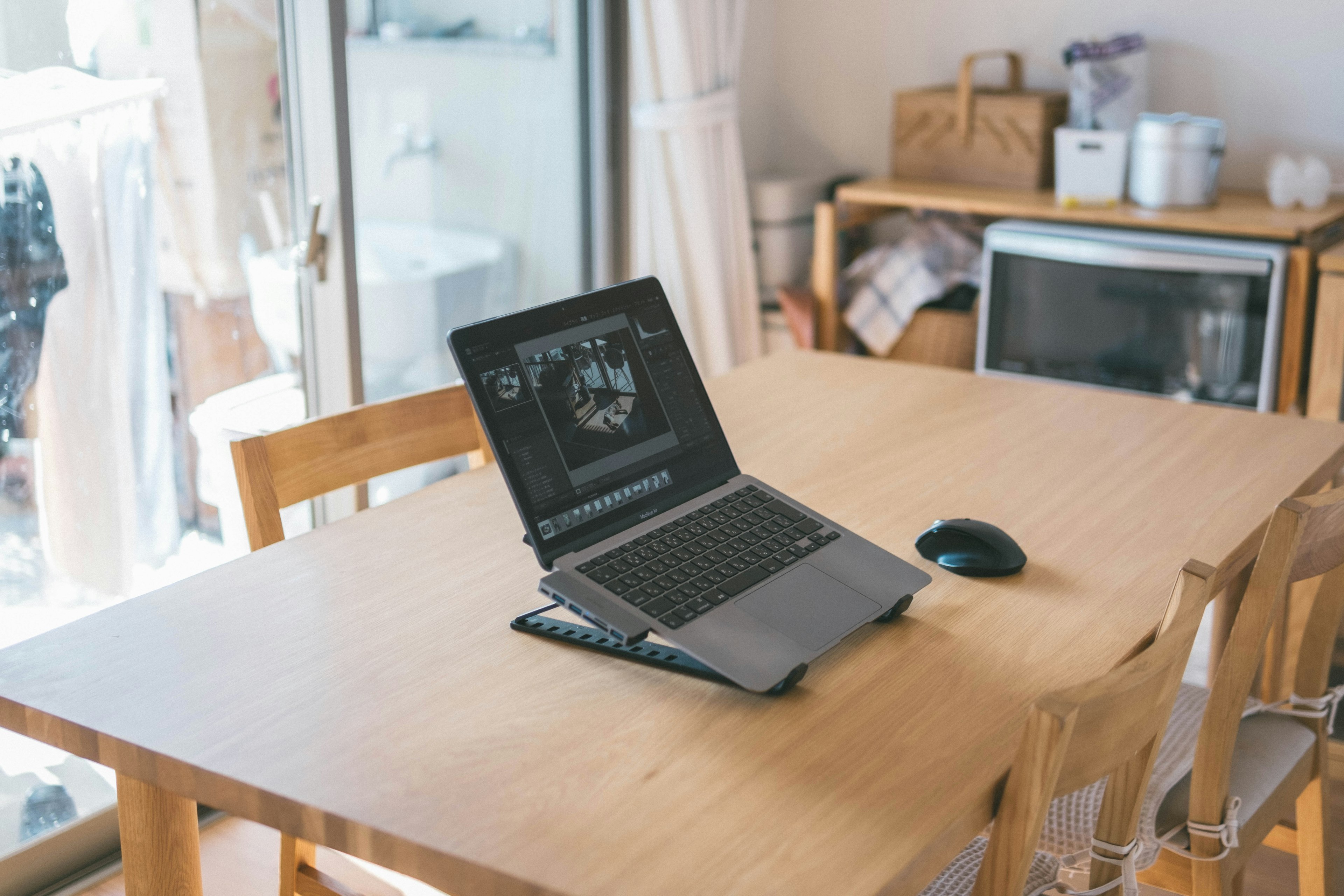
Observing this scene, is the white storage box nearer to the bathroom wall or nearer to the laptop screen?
the bathroom wall

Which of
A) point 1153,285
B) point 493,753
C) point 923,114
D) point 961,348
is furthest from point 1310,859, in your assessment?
point 923,114

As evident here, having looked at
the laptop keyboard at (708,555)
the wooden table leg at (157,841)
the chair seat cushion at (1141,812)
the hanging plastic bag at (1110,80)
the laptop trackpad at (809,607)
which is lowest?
the chair seat cushion at (1141,812)

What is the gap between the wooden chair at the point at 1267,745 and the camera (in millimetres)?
1251

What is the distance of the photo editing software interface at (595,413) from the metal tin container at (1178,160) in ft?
6.27

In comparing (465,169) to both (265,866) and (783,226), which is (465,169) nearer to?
(783,226)

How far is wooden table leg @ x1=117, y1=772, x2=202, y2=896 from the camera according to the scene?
1062 mm

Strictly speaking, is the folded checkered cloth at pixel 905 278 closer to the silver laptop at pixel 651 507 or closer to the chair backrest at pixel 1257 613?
the chair backrest at pixel 1257 613

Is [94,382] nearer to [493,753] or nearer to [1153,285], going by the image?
[493,753]

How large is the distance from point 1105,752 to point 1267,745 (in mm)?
668

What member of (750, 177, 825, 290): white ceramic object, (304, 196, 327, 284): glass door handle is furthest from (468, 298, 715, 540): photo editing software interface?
(750, 177, 825, 290): white ceramic object

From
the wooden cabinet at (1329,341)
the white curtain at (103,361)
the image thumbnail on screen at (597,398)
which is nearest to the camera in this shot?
the image thumbnail on screen at (597,398)

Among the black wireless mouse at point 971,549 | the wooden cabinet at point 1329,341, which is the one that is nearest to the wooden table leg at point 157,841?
the black wireless mouse at point 971,549

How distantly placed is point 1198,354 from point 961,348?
57 cm

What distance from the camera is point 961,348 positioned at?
314 centimetres
